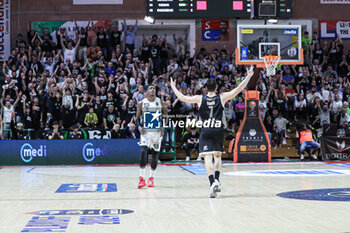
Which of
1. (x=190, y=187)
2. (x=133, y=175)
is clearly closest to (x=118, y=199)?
(x=190, y=187)

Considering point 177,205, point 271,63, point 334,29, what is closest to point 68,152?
point 271,63

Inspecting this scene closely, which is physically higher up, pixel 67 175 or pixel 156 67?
pixel 156 67

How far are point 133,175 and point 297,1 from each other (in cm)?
1930

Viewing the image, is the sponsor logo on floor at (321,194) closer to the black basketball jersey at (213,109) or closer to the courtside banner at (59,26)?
the black basketball jersey at (213,109)

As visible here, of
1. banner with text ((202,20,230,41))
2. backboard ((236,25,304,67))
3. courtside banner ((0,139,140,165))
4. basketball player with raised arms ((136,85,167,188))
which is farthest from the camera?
banner with text ((202,20,230,41))

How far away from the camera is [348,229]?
235 inches

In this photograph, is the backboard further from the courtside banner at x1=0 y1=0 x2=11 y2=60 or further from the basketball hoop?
the courtside banner at x1=0 y1=0 x2=11 y2=60

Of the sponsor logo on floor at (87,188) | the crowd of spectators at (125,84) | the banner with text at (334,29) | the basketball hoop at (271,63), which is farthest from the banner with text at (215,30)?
the sponsor logo on floor at (87,188)

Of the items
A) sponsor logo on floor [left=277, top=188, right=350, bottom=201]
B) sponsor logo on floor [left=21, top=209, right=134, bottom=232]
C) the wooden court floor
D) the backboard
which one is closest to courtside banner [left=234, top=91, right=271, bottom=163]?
the backboard

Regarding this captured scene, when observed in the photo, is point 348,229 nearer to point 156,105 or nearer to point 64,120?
point 156,105

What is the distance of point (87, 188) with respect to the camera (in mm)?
11086

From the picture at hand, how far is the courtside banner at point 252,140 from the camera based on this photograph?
19734 mm

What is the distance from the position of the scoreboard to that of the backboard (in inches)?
61.6

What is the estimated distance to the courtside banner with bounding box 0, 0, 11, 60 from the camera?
27.4 metres
